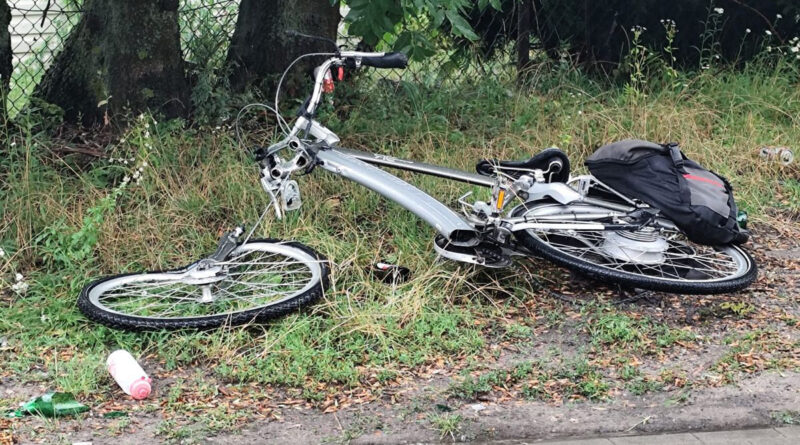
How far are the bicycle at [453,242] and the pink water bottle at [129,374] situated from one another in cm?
38

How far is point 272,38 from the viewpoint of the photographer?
6426 mm

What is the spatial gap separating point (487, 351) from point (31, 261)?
7.94 feet

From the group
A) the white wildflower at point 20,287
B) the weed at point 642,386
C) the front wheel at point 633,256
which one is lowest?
the white wildflower at point 20,287

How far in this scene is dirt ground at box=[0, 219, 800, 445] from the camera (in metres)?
3.77

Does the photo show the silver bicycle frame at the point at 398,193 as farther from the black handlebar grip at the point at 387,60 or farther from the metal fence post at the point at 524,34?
the metal fence post at the point at 524,34

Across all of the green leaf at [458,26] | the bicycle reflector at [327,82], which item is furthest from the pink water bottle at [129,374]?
the green leaf at [458,26]

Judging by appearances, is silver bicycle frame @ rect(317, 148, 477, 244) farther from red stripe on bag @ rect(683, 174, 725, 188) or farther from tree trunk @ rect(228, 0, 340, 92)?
tree trunk @ rect(228, 0, 340, 92)

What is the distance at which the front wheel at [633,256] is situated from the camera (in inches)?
179

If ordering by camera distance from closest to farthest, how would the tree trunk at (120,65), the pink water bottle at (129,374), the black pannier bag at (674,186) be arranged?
1. the pink water bottle at (129,374)
2. the black pannier bag at (674,186)
3. the tree trunk at (120,65)

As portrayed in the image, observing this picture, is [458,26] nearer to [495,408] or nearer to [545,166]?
[545,166]

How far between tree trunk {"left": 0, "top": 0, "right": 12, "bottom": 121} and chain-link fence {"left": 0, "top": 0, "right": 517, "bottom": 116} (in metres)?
0.21

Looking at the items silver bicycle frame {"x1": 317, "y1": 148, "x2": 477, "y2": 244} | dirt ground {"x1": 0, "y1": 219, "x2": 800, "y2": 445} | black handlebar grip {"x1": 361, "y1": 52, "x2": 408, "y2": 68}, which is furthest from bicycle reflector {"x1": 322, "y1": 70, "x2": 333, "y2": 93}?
dirt ground {"x1": 0, "y1": 219, "x2": 800, "y2": 445}

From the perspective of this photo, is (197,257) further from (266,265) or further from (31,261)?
(31,261)

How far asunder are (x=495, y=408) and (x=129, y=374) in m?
1.50
